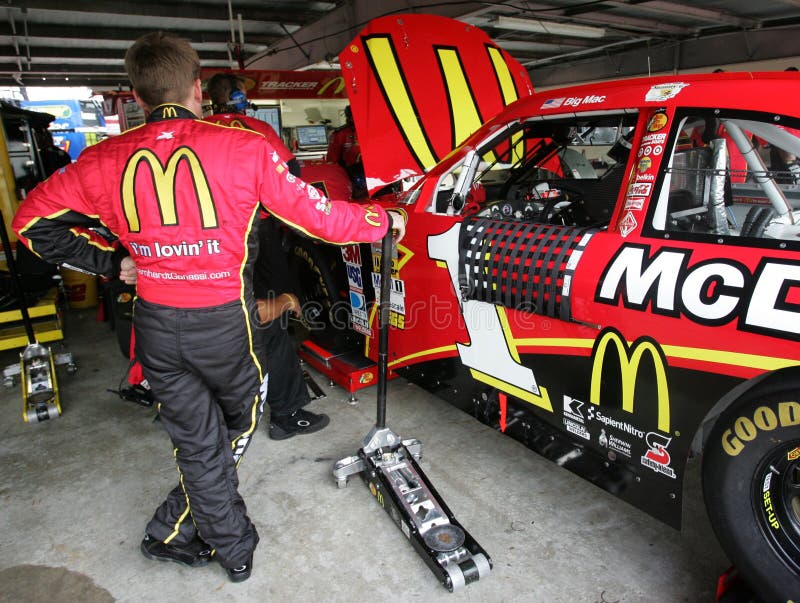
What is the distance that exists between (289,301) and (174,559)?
1.15m

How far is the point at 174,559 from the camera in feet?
7.29

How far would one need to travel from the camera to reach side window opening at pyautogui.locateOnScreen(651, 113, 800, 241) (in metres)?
1.81

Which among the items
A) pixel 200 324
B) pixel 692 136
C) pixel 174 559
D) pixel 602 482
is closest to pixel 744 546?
pixel 602 482

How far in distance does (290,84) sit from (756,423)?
27.5ft

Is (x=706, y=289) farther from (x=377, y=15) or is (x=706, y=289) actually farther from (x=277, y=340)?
(x=377, y=15)

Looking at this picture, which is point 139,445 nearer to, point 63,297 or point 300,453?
point 300,453

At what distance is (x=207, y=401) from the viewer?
78.7 inches

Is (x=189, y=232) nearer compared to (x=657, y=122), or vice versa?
(x=189, y=232)

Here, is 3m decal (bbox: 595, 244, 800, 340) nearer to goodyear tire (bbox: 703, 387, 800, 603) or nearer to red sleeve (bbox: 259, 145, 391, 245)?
goodyear tire (bbox: 703, 387, 800, 603)

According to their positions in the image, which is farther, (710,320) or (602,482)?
(602,482)

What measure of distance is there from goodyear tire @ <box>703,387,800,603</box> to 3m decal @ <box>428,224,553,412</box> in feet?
2.17

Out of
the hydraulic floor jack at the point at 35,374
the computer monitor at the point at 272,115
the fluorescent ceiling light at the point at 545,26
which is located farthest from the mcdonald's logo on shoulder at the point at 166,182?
the computer monitor at the point at 272,115

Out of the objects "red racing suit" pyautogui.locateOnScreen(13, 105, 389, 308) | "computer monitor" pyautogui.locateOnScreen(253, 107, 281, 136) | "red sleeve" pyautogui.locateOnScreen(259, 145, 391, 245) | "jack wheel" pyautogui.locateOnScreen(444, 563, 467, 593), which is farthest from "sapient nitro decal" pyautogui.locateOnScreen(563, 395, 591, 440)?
"computer monitor" pyautogui.locateOnScreen(253, 107, 281, 136)

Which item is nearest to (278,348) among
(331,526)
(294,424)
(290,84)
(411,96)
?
(294,424)
